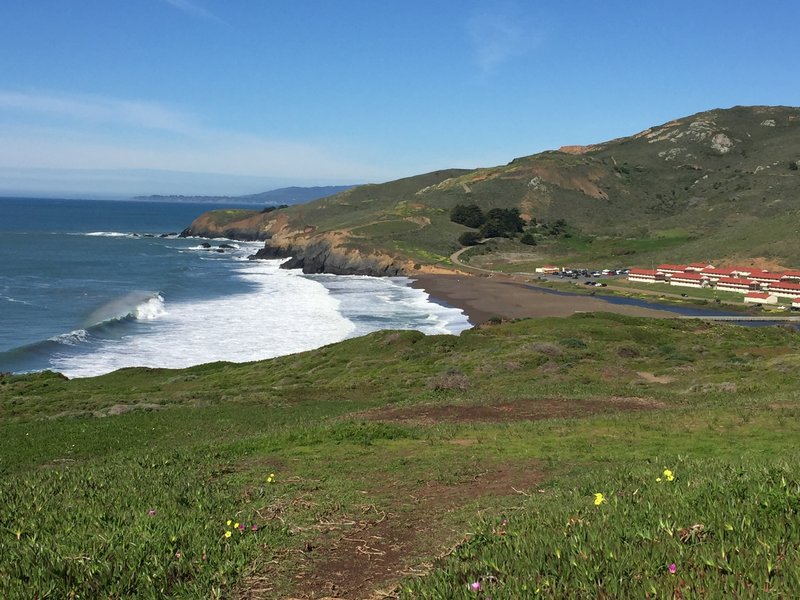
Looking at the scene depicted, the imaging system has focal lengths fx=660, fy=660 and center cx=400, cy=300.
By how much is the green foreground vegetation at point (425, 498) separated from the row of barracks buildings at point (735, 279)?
245 feet

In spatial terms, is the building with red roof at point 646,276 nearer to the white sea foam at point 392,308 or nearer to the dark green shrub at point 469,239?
the white sea foam at point 392,308

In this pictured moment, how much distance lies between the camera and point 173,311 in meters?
75.6

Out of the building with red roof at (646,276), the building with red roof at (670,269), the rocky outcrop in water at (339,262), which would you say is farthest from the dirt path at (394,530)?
the rocky outcrop in water at (339,262)

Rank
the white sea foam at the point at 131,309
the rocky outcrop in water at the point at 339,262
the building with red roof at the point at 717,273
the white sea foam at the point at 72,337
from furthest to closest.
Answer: the rocky outcrop in water at the point at 339,262 → the building with red roof at the point at 717,273 → the white sea foam at the point at 131,309 → the white sea foam at the point at 72,337

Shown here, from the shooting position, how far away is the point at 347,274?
430 feet

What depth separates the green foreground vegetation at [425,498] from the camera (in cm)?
577

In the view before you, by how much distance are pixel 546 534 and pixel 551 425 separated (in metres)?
11.2

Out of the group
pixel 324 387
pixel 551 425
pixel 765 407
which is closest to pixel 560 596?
pixel 551 425

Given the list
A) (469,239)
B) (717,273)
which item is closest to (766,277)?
(717,273)

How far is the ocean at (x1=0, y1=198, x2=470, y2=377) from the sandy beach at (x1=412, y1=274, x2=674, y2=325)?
3.62m

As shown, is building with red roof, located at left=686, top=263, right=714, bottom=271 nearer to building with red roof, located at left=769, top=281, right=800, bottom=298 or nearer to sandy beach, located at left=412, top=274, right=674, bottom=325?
building with red roof, located at left=769, top=281, right=800, bottom=298

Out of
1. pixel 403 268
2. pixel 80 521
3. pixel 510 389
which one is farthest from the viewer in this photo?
pixel 403 268

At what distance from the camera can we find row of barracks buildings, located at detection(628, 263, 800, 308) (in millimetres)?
92000

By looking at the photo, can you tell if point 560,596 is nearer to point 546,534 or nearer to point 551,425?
point 546,534
